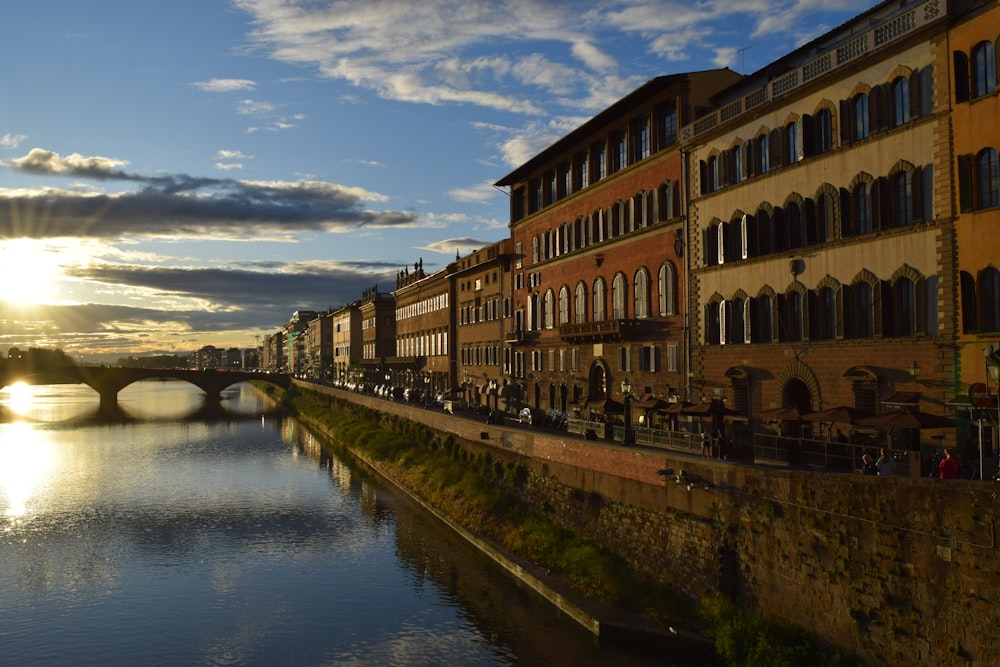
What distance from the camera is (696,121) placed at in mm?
41031

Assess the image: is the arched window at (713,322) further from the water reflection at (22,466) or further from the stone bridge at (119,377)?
the stone bridge at (119,377)

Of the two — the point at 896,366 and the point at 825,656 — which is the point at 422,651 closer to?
the point at 825,656

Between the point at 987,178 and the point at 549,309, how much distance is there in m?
36.4

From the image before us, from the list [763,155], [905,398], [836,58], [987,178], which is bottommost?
[905,398]

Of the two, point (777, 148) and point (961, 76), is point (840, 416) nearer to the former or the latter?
point (961, 76)

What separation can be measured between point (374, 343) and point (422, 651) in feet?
342

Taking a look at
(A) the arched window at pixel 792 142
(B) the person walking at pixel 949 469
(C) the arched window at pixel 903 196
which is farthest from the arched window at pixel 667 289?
(B) the person walking at pixel 949 469

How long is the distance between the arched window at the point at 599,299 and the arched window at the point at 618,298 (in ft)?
3.65

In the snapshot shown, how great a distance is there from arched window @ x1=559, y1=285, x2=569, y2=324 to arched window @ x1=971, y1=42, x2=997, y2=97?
3291 cm

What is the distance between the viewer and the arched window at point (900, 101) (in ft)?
95.0

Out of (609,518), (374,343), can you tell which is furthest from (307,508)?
(374,343)

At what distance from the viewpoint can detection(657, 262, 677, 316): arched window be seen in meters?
43.8

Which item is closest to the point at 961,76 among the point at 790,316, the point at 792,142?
the point at 792,142

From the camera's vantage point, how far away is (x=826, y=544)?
2006 cm
